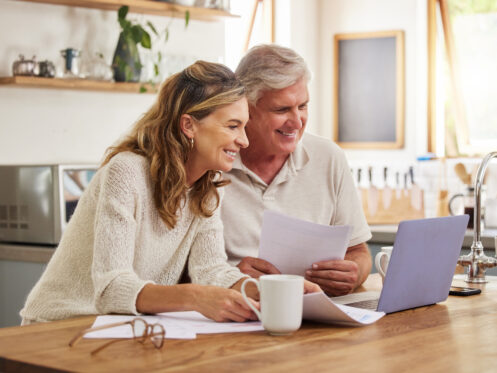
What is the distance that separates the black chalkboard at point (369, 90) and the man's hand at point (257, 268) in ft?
14.0

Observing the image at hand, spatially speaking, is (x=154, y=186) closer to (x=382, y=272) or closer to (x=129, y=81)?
(x=382, y=272)

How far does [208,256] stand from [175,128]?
0.35m

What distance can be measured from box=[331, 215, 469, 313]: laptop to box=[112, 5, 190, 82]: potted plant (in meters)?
2.55

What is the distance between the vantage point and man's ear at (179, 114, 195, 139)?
6.91ft

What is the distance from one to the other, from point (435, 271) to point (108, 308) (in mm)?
823

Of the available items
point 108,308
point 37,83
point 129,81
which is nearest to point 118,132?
point 129,81

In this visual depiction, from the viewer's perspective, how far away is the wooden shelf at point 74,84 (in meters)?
3.93

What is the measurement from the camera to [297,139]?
2.67 m

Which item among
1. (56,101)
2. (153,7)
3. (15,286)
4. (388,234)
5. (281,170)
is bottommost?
(15,286)

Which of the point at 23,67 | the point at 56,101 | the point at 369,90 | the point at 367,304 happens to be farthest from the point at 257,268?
the point at 369,90

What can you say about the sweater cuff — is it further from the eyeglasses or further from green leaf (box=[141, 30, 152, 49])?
green leaf (box=[141, 30, 152, 49])

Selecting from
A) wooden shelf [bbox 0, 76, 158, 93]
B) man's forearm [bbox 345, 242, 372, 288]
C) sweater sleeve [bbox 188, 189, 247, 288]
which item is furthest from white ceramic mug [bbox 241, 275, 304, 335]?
wooden shelf [bbox 0, 76, 158, 93]

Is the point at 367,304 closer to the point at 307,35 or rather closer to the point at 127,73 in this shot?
the point at 127,73

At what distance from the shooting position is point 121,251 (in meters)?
1.88
